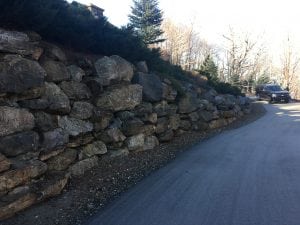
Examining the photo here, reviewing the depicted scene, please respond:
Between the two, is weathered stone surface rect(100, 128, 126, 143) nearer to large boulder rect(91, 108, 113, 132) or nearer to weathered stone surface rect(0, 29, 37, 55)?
large boulder rect(91, 108, 113, 132)

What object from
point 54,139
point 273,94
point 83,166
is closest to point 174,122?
point 83,166

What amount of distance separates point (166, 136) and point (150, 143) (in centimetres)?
104

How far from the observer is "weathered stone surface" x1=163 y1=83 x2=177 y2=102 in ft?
39.1

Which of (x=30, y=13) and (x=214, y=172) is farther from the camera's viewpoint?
(x=214, y=172)

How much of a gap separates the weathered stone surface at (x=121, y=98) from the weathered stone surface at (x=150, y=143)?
41.8 inches

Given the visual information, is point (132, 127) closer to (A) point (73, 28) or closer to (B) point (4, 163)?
(A) point (73, 28)

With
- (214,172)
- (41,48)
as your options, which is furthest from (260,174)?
(41,48)

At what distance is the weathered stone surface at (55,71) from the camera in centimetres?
763

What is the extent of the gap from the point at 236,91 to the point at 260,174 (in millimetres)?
13409

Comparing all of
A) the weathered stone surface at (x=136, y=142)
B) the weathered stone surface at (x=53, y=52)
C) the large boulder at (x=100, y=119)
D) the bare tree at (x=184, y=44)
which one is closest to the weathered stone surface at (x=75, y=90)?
the large boulder at (x=100, y=119)

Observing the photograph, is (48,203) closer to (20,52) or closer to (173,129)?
(20,52)

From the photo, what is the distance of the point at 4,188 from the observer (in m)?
5.91

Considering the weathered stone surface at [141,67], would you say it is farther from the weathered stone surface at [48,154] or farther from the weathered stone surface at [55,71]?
the weathered stone surface at [48,154]

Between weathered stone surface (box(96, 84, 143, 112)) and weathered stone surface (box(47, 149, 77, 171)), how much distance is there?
1582mm
